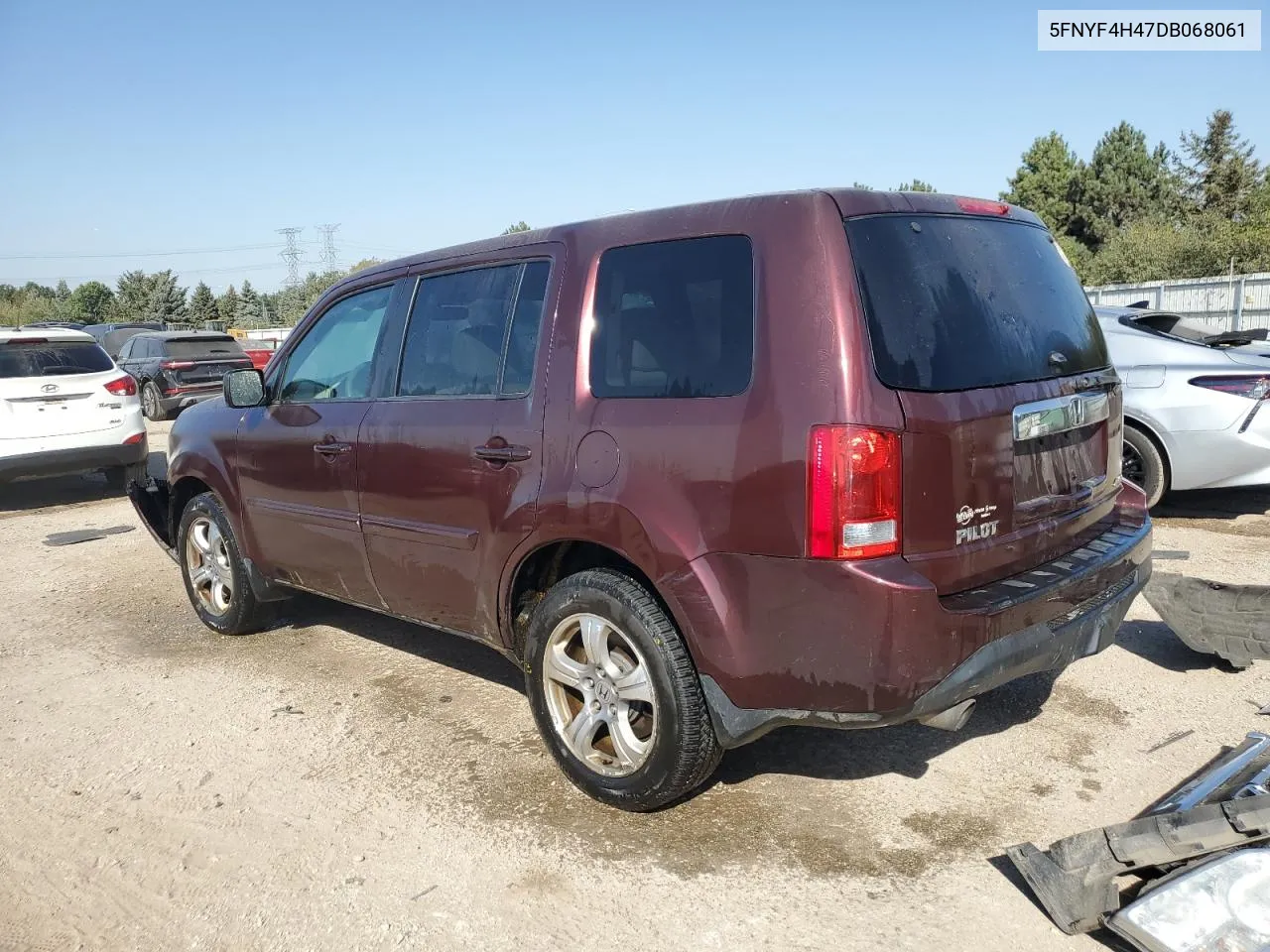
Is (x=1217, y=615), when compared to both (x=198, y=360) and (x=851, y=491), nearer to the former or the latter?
(x=851, y=491)

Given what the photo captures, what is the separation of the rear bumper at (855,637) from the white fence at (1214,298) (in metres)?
15.8

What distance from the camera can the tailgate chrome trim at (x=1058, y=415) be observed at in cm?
296

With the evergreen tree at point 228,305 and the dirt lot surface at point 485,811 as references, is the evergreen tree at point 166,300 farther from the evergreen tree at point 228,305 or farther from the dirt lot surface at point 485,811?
the dirt lot surface at point 485,811

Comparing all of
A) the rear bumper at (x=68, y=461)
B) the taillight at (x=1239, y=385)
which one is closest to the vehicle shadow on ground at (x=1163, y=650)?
the taillight at (x=1239, y=385)

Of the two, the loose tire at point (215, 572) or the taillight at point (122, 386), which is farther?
the taillight at point (122, 386)

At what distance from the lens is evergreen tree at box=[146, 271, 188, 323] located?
77.9 metres

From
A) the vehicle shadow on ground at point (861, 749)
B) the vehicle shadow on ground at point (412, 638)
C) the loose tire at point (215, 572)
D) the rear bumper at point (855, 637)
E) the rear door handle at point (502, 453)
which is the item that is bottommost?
the vehicle shadow on ground at point (861, 749)

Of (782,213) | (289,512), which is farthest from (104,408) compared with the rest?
(782,213)

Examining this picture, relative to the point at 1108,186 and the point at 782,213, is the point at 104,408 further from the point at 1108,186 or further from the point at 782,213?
the point at 1108,186

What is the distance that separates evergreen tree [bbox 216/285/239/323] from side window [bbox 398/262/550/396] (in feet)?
276

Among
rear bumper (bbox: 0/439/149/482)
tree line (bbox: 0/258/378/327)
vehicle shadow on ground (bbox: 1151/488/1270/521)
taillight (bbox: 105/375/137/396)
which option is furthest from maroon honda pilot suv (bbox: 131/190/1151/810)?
tree line (bbox: 0/258/378/327)

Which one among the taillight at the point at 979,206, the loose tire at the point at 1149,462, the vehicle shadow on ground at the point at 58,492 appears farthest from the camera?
the vehicle shadow on ground at the point at 58,492

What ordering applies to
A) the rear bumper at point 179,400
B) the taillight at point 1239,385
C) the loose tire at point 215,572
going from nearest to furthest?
1. the loose tire at point 215,572
2. the taillight at point 1239,385
3. the rear bumper at point 179,400

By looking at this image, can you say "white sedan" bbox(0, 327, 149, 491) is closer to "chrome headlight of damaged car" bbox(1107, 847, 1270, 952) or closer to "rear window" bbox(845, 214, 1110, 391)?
"rear window" bbox(845, 214, 1110, 391)
